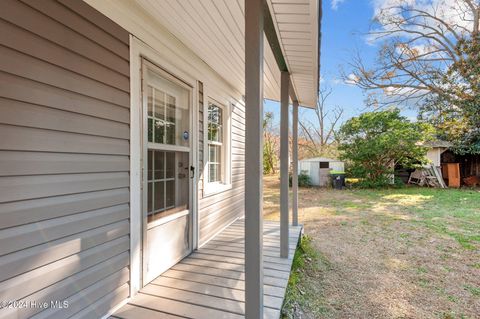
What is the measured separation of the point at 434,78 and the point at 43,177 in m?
12.8

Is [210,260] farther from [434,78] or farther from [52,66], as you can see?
[434,78]

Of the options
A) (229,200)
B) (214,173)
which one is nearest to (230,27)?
(214,173)

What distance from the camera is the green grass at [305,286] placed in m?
2.26

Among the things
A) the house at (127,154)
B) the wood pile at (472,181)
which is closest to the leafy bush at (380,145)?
the wood pile at (472,181)

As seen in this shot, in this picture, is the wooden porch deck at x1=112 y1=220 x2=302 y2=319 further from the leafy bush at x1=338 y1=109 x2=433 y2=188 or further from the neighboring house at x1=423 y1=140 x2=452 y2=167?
the neighboring house at x1=423 y1=140 x2=452 y2=167

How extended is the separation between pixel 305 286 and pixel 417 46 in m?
12.3

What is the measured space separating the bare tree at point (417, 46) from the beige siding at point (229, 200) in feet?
29.9

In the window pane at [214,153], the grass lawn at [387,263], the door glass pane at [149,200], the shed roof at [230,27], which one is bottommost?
the grass lawn at [387,263]

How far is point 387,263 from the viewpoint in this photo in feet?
11.0

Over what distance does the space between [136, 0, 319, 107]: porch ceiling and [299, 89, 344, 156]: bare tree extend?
53.6ft

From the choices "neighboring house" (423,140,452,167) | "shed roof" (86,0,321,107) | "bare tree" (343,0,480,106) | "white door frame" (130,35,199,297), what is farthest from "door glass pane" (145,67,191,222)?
"neighboring house" (423,140,452,167)

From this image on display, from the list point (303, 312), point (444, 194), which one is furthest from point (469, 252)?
point (444, 194)

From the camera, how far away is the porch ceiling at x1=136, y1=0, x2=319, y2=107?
193 cm

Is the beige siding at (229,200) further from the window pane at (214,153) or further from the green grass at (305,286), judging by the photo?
the green grass at (305,286)
